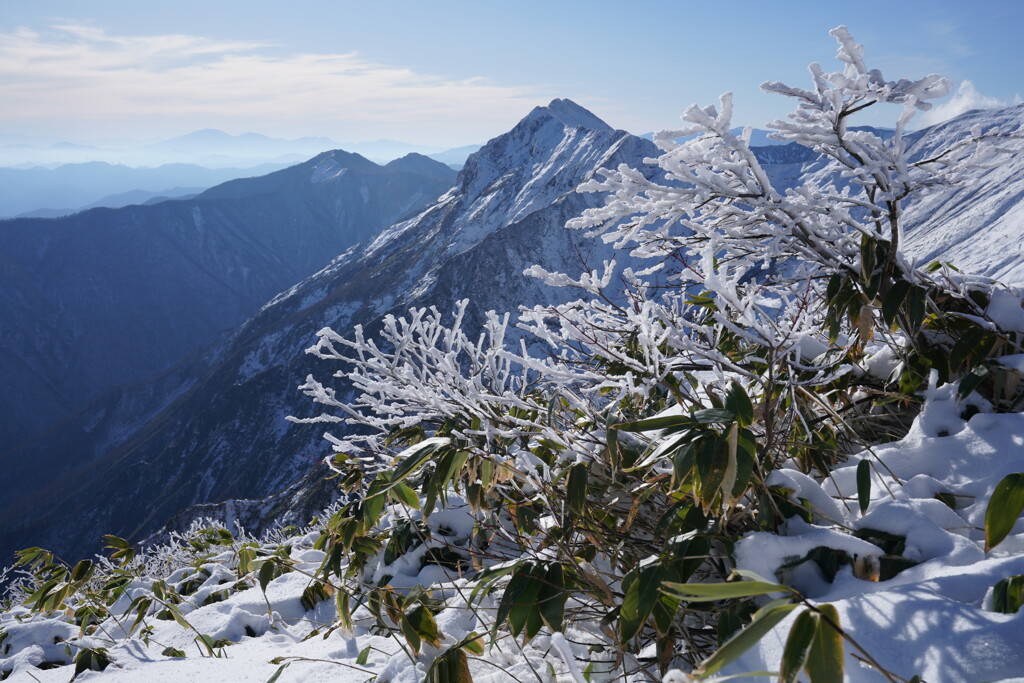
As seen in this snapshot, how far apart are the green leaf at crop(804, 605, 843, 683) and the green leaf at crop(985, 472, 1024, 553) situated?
0.87 meters

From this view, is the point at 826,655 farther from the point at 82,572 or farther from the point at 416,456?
the point at 82,572

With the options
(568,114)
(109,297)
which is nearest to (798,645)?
(568,114)

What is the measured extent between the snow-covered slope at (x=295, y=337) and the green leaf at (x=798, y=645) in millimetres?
58460

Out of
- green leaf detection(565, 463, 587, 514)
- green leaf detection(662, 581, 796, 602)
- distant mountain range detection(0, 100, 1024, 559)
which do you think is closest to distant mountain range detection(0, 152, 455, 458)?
distant mountain range detection(0, 100, 1024, 559)

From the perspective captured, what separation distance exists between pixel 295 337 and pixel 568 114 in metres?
79.4

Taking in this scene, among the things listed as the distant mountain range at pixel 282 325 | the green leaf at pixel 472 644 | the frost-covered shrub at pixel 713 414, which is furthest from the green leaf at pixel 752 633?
the distant mountain range at pixel 282 325

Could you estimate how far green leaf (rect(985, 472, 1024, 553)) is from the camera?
1.31 m

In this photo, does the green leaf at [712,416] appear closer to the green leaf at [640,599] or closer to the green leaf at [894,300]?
the green leaf at [640,599]

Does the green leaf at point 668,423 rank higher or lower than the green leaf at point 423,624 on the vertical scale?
higher

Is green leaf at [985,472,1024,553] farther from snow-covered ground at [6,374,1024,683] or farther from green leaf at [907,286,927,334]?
green leaf at [907,286,927,334]

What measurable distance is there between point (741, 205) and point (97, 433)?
149m

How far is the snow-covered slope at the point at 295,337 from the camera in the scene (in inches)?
3189

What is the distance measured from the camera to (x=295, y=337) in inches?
4023

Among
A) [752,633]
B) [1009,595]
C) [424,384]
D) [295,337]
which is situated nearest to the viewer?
[752,633]
